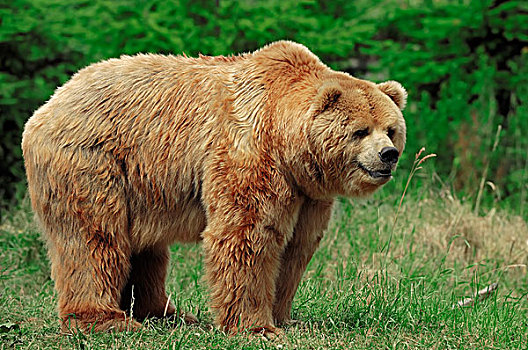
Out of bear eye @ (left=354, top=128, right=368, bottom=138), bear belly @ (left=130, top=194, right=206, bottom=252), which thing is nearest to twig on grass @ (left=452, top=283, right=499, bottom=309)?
bear eye @ (left=354, top=128, right=368, bottom=138)

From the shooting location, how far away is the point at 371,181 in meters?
4.33

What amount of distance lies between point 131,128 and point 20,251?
2747 mm

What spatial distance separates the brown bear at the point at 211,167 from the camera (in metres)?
4.39

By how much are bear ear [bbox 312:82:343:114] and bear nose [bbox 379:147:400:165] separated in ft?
1.45

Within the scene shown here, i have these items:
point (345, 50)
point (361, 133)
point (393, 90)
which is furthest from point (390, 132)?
point (345, 50)

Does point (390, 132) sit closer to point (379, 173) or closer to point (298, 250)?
point (379, 173)

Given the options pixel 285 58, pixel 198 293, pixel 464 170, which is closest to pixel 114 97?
pixel 285 58

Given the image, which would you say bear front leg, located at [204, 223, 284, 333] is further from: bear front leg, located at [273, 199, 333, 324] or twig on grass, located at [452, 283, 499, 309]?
twig on grass, located at [452, 283, 499, 309]

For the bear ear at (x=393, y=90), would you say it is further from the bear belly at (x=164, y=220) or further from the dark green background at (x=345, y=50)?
the dark green background at (x=345, y=50)

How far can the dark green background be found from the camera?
27.6 ft

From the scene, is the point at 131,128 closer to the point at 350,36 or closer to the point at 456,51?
the point at 350,36

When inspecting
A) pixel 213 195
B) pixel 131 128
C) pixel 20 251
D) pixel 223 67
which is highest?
pixel 223 67

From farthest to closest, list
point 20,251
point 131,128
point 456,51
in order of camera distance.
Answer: point 456,51 < point 20,251 < point 131,128

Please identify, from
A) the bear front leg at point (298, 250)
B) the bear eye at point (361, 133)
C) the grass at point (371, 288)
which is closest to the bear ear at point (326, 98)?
the bear eye at point (361, 133)
